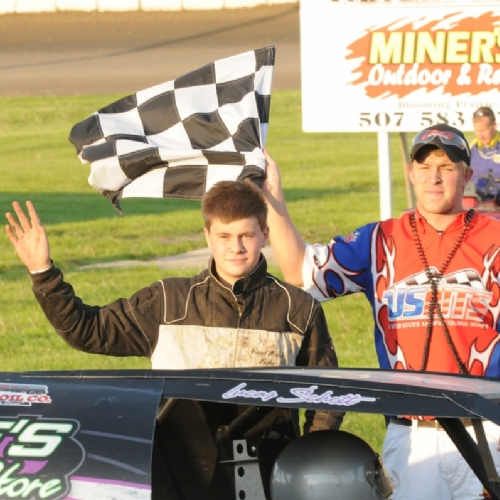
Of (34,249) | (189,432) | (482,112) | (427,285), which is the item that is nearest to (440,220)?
(427,285)

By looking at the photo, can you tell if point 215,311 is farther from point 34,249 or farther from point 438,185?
point 438,185

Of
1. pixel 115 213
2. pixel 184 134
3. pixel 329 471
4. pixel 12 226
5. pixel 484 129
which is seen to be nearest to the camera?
pixel 329 471

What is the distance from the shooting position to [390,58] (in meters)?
9.61

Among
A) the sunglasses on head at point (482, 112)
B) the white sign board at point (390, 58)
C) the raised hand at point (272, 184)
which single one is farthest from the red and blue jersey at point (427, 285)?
the sunglasses on head at point (482, 112)

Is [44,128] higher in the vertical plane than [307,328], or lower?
higher

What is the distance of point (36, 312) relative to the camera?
30.6 feet

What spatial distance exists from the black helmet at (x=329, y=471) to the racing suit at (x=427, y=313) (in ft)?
2.66

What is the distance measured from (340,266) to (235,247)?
47 cm

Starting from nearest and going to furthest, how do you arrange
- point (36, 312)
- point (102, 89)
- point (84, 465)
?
point (84, 465), point (36, 312), point (102, 89)

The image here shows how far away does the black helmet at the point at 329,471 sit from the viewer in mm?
2750

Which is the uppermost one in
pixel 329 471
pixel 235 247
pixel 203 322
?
pixel 235 247

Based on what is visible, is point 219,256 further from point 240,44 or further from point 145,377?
point 240,44

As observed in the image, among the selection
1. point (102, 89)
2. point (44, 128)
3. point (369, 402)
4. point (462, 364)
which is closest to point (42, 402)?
point (369, 402)

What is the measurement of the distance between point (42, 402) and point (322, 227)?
1071cm
